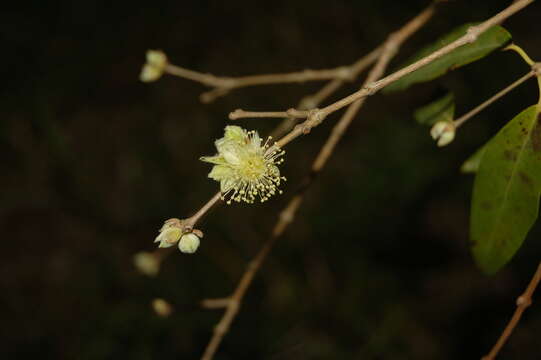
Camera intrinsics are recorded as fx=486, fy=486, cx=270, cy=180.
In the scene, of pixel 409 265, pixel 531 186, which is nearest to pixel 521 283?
pixel 409 265

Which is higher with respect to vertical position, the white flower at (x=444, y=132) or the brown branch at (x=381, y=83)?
the white flower at (x=444, y=132)

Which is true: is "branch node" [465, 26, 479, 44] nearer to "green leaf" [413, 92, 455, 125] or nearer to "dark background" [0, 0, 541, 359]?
"green leaf" [413, 92, 455, 125]

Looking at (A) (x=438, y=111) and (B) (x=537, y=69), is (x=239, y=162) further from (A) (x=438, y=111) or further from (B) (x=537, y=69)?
(B) (x=537, y=69)

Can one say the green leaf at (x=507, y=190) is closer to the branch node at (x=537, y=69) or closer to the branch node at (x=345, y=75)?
the branch node at (x=537, y=69)

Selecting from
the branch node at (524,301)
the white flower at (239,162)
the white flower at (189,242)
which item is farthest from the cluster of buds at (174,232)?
the branch node at (524,301)

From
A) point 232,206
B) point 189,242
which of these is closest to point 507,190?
point 189,242

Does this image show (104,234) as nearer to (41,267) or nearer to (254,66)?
(41,267)
